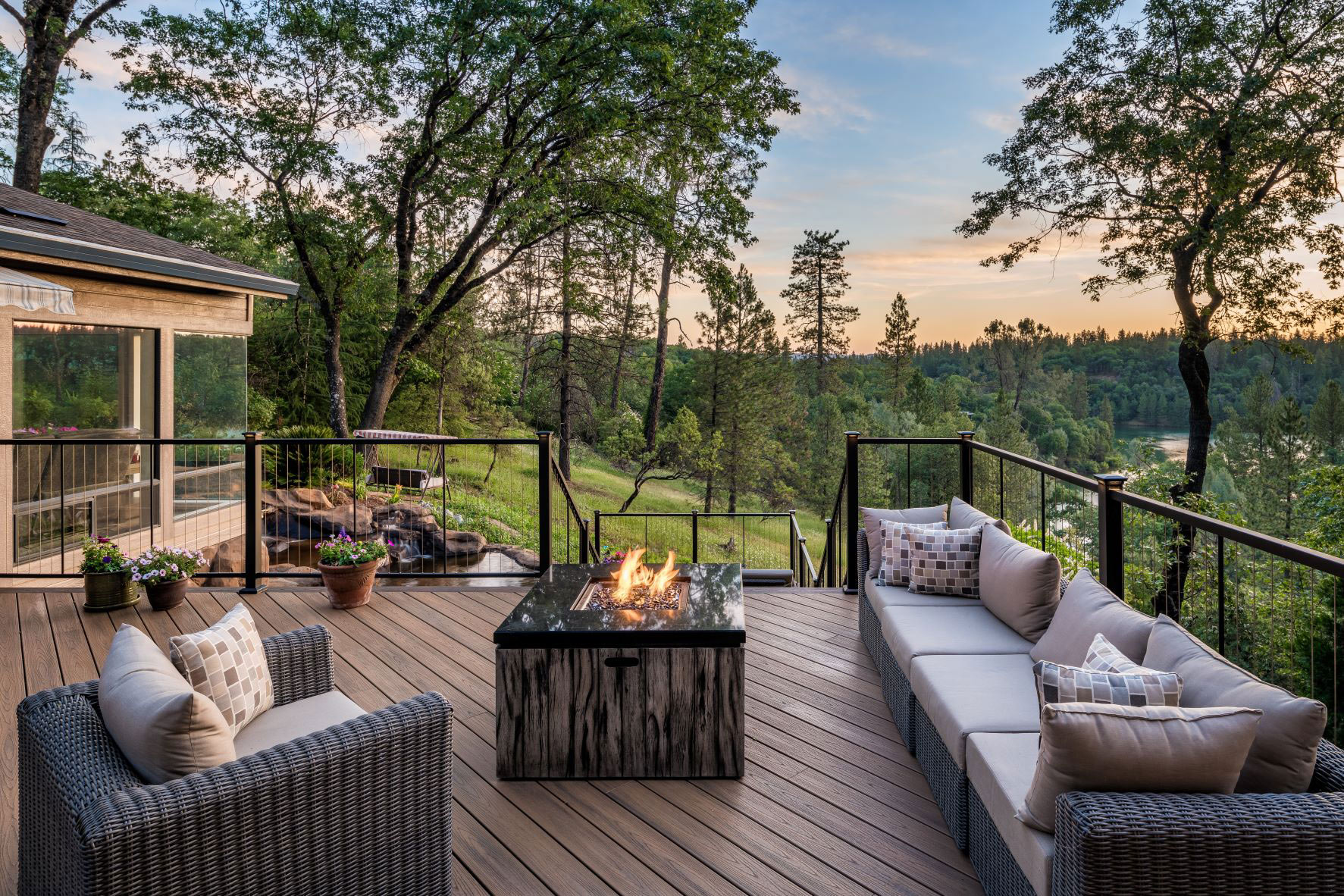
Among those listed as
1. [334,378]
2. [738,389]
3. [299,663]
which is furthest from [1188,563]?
[738,389]

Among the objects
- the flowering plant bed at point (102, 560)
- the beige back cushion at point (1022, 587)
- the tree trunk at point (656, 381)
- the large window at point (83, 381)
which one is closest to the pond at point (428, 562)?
the large window at point (83, 381)

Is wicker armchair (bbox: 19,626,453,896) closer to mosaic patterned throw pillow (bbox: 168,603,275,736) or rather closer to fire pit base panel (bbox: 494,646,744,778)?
mosaic patterned throw pillow (bbox: 168,603,275,736)

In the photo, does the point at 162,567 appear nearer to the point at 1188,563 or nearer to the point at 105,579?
the point at 105,579

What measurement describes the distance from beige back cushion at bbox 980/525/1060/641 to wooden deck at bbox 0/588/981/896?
0.69 meters

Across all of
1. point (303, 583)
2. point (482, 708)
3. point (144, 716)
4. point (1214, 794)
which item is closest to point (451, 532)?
point (303, 583)

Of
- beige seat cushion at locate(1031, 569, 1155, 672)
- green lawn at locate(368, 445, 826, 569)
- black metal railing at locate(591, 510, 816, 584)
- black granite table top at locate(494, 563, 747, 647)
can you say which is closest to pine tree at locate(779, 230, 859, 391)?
green lawn at locate(368, 445, 826, 569)

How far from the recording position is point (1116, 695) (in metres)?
1.79

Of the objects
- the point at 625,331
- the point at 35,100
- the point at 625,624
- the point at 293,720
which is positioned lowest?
the point at 293,720

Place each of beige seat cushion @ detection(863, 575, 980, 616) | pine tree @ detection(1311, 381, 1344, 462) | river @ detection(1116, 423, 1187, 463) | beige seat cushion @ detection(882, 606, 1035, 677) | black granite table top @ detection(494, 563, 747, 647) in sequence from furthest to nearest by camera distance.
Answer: pine tree @ detection(1311, 381, 1344, 462) → river @ detection(1116, 423, 1187, 463) → beige seat cushion @ detection(863, 575, 980, 616) → beige seat cushion @ detection(882, 606, 1035, 677) → black granite table top @ detection(494, 563, 747, 647)

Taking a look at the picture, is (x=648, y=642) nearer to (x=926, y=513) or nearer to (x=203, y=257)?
(x=926, y=513)

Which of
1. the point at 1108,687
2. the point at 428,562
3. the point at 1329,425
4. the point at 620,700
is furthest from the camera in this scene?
the point at 1329,425

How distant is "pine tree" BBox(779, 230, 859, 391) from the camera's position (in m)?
26.1

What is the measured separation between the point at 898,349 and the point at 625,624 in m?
27.9

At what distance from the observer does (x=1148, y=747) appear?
1.57m
